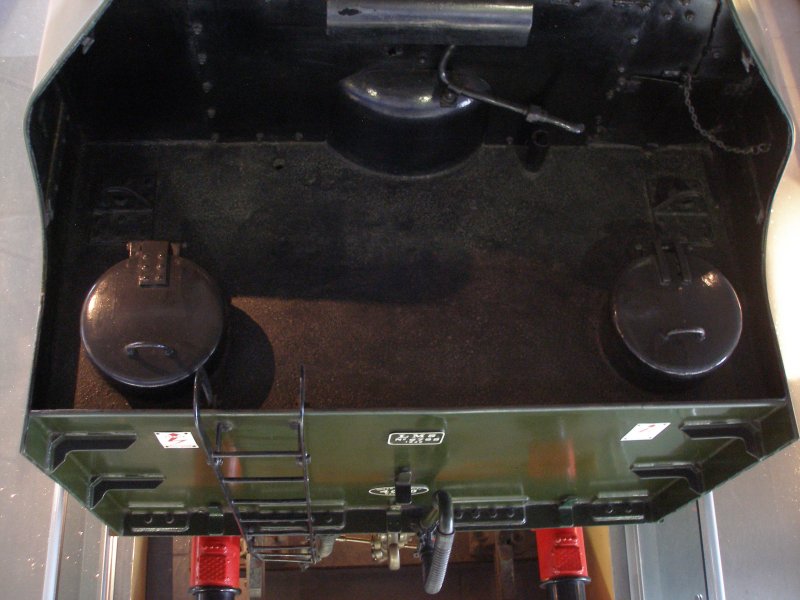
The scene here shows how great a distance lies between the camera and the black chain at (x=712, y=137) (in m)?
1.89

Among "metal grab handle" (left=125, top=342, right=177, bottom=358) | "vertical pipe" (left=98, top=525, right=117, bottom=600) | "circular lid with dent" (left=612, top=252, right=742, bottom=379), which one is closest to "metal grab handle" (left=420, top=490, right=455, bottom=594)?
"circular lid with dent" (left=612, top=252, right=742, bottom=379)

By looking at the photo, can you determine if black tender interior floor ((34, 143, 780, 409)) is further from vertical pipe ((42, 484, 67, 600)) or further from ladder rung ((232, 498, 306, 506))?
vertical pipe ((42, 484, 67, 600))

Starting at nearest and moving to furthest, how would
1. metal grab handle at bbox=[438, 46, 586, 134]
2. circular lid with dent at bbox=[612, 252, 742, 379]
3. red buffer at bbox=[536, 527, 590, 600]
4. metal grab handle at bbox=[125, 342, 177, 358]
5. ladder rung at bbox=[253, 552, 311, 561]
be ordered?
1. metal grab handle at bbox=[125, 342, 177, 358]
2. circular lid with dent at bbox=[612, 252, 742, 379]
3. metal grab handle at bbox=[438, 46, 586, 134]
4. ladder rung at bbox=[253, 552, 311, 561]
5. red buffer at bbox=[536, 527, 590, 600]

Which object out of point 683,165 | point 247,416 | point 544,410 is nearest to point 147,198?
point 247,416

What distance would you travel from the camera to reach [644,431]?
1.82 metres

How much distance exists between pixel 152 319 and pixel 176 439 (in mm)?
243

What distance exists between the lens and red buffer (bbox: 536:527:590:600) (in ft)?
7.45

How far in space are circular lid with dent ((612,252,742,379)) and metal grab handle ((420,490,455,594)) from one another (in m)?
0.57

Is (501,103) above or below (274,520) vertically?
above

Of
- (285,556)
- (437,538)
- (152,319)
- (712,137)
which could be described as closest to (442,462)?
(437,538)

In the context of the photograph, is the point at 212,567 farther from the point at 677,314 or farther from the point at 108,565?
the point at 677,314

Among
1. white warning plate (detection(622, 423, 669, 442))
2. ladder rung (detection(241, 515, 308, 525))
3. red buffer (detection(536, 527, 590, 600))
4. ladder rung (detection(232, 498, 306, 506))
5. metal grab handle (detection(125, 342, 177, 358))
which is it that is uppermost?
metal grab handle (detection(125, 342, 177, 358))

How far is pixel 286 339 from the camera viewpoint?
1.84 m

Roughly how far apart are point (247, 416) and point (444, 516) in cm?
58
